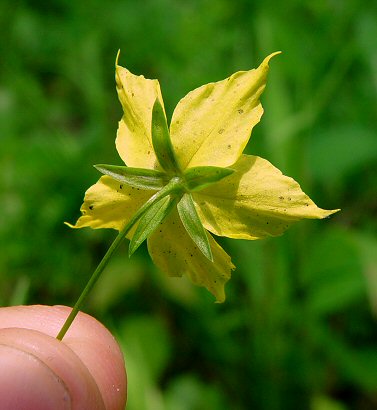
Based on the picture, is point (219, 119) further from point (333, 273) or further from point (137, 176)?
point (333, 273)

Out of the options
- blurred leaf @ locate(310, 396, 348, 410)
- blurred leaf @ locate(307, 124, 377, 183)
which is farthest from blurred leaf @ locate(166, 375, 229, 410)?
blurred leaf @ locate(307, 124, 377, 183)

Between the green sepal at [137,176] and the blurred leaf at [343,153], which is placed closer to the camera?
the green sepal at [137,176]

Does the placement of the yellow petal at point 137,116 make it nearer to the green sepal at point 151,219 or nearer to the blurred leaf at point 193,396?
the green sepal at point 151,219

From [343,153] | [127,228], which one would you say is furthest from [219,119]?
[343,153]

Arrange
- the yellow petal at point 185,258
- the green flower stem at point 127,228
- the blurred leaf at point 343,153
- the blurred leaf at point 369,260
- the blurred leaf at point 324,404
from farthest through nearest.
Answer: the blurred leaf at point 343,153 → the blurred leaf at point 324,404 → the blurred leaf at point 369,260 → the yellow petal at point 185,258 → the green flower stem at point 127,228

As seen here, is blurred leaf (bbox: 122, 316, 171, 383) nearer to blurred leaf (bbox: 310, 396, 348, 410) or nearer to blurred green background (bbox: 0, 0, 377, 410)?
blurred green background (bbox: 0, 0, 377, 410)

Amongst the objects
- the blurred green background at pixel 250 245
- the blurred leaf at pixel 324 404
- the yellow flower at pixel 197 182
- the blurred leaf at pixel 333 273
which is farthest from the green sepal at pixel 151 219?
the blurred leaf at pixel 324 404

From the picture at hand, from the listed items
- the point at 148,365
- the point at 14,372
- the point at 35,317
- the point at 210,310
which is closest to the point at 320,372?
the point at 210,310
